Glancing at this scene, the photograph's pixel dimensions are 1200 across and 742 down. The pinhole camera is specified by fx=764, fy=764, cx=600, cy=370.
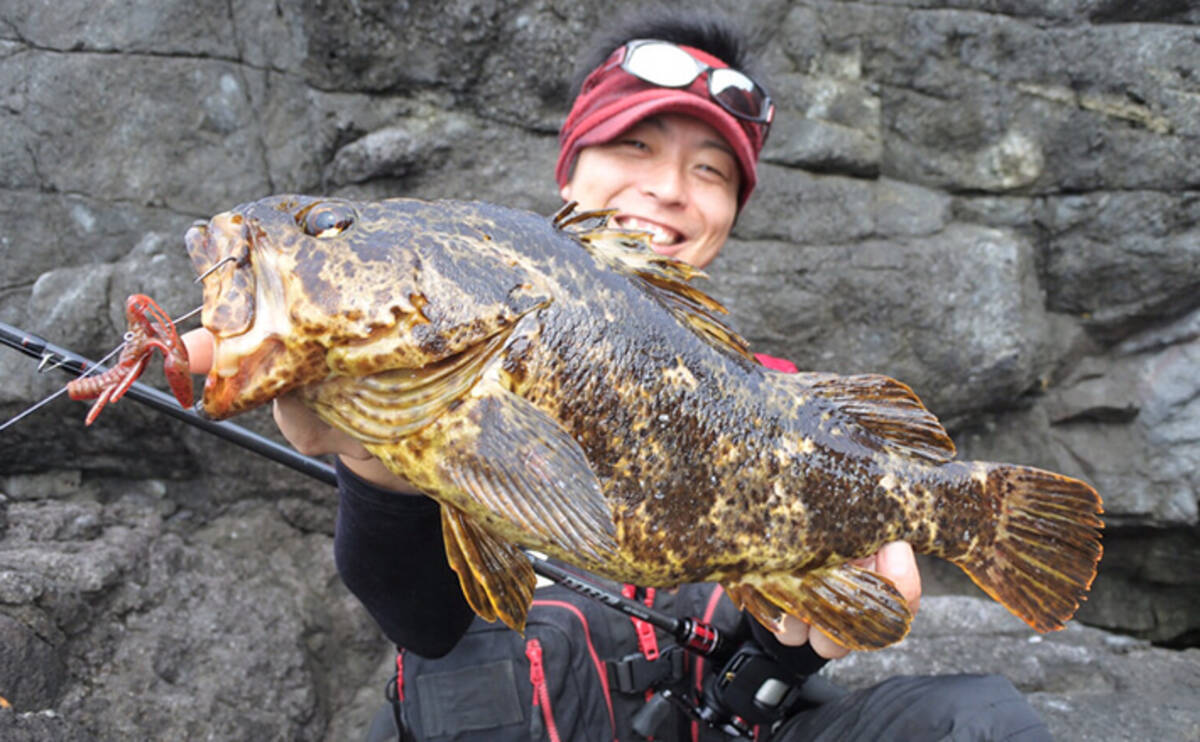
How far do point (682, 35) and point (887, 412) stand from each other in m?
1.76

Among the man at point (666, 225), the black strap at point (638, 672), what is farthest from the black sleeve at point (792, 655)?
the black strap at point (638, 672)

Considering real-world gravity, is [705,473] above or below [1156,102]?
below

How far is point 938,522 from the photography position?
1.78 meters

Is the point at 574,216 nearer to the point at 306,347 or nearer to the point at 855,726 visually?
Answer: the point at 306,347

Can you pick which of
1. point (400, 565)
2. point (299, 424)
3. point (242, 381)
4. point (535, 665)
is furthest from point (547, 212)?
point (242, 381)

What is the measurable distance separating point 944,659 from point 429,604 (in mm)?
2687

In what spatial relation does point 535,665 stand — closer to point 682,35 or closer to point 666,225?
point 666,225

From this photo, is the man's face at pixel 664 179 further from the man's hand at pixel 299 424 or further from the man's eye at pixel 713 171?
the man's hand at pixel 299 424

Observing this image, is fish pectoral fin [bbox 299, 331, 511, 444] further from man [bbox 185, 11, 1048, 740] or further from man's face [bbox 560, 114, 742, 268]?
man's face [bbox 560, 114, 742, 268]

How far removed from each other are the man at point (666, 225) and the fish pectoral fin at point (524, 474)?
417mm

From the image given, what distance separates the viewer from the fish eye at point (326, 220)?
1397 mm

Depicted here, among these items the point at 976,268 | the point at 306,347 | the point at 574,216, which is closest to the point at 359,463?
the point at 306,347

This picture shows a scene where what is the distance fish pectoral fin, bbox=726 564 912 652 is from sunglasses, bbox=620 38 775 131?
5.37 ft

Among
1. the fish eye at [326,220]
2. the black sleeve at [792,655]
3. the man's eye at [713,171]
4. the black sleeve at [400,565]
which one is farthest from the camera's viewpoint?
the man's eye at [713,171]
